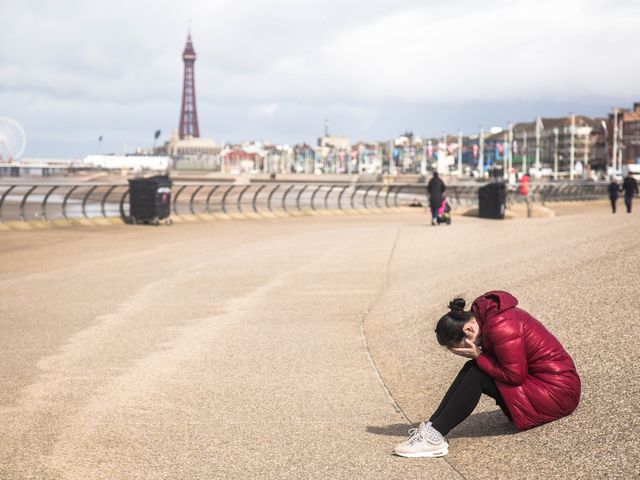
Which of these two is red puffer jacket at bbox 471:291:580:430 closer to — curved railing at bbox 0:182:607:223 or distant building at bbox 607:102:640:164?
→ curved railing at bbox 0:182:607:223

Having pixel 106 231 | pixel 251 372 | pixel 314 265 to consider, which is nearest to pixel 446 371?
pixel 251 372

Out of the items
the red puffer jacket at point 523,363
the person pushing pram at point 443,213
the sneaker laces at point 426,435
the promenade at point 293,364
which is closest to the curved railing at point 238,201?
the person pushing pram at point 443,213

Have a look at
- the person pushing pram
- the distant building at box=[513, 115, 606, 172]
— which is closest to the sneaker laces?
the person pushing pram

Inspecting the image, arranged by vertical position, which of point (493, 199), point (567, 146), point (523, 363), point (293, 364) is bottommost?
point (293, 364)

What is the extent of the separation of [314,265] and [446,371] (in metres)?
9.45

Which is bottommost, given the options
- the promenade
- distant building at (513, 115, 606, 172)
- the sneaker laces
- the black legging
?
the promenade

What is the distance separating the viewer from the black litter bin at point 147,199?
31375mm

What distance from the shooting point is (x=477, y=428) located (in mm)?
6574

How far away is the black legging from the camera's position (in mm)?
5816

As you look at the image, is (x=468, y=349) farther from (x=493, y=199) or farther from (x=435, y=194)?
(x=493, y=199)

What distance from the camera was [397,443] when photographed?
6.32m

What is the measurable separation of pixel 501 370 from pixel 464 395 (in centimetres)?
26

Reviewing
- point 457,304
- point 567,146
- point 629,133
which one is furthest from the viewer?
point 567,146

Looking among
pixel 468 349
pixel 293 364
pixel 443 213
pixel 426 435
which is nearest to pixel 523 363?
pixel 468 349
